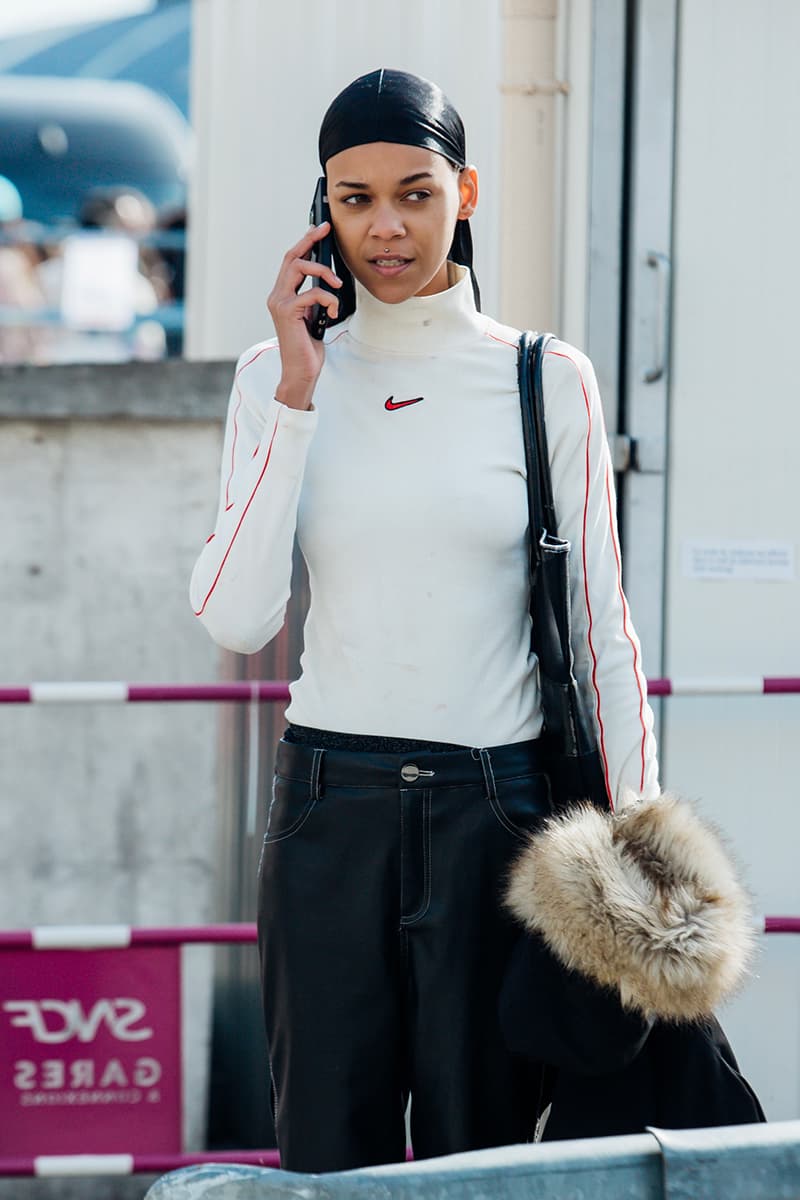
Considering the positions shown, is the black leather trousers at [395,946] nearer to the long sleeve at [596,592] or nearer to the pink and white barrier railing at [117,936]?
the long sleeve at [596,592]

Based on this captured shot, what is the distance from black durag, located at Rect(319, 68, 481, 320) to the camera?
77.8 inches

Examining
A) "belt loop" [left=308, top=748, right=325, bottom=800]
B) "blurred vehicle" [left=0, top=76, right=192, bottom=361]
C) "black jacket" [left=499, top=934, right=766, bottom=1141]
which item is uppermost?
"blurred vehicle" [left=0, top=76, right=192, bottom=361]

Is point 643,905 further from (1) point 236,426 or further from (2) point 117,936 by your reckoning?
(2) point 117,936

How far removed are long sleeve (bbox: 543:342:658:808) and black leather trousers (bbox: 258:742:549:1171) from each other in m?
0.13

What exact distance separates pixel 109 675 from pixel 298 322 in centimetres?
188

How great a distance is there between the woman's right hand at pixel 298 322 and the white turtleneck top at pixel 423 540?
0.11 ft

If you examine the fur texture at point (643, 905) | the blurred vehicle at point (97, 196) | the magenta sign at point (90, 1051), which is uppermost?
the blurred vehicle at point (97, 196)

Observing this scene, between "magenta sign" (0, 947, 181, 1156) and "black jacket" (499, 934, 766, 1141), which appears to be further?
"magenta sign" (0, 947, 181, 1156)

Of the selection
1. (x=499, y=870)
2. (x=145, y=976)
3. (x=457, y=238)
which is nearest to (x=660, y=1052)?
(x=499, y=870)

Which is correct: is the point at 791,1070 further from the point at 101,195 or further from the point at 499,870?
the point at 101,195

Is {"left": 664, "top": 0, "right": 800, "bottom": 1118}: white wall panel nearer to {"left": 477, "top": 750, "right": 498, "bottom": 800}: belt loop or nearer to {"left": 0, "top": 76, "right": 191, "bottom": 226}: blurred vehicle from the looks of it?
{"left": 477, "top": 750, "right": 498, "bottom": 800}: belt loop

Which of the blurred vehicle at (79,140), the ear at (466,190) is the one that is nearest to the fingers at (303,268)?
the ear at (466,190)

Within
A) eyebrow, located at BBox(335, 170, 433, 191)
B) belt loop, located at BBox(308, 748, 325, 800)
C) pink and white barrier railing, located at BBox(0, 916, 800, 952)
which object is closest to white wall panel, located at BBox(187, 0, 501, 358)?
pink and white barrier railing, located at BBox(0, 916, 800, 952)

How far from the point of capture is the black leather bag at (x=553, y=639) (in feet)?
6.66
